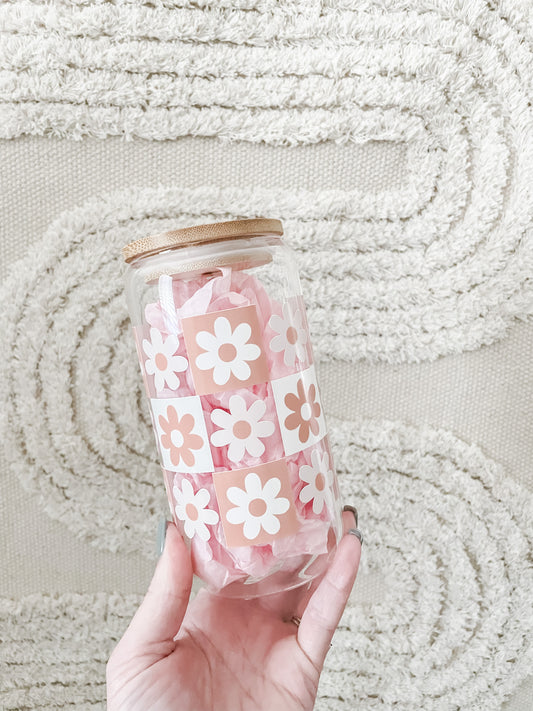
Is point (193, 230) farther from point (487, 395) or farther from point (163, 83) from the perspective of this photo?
point (487, 395)

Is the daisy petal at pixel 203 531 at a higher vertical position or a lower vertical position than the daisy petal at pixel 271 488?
lower

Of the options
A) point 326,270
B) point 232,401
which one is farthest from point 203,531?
point 326,270

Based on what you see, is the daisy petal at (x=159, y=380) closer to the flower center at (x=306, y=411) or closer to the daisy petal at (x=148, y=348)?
the daisy petal at (x=148, y=348)

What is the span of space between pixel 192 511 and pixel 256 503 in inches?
2.5

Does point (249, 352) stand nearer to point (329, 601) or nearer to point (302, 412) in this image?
point (302, 412)

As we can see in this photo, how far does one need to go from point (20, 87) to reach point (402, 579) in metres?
0.78

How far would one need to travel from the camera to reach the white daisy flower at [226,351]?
448mm

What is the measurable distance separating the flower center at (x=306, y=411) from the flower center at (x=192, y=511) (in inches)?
4.8

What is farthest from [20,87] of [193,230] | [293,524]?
[293,524]

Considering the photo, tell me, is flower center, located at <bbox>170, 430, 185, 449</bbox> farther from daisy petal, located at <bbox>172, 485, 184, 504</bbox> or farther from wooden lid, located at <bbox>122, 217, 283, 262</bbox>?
wooden lid, located at <bbox>122, 217, 283, 262</bbox>

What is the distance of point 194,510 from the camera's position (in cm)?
49

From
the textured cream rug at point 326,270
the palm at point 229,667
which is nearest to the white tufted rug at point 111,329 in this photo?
the textured cream rug at point 326,270

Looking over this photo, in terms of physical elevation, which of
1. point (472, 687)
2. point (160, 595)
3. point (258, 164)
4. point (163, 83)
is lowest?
point (472, 687)

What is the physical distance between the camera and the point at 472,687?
78cm
